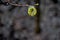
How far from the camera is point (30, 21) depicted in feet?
5.78

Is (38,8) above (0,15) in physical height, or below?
above

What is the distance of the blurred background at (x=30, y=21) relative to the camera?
1.67 metres

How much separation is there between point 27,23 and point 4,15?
33 centimetres

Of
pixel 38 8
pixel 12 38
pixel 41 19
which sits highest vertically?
pixel 38 8

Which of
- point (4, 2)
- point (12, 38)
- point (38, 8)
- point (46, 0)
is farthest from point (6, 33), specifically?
point (46, 0)

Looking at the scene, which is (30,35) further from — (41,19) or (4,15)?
(4,15)

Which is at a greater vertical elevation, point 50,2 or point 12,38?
point 50,2

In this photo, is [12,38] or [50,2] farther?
[12,38]

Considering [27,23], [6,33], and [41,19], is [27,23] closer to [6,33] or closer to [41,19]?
[41,19]

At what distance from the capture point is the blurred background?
1673 mm

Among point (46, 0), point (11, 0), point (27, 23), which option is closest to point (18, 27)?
point (27, 23)

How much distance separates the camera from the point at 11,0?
1.72m

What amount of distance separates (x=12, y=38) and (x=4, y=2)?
475mm

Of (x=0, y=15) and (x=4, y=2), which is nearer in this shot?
(x=4, y=2)
